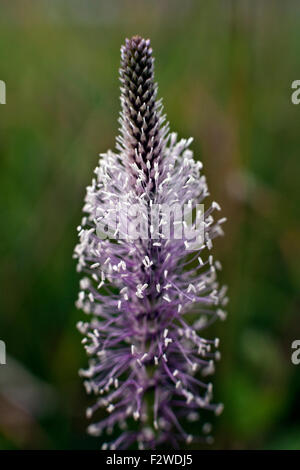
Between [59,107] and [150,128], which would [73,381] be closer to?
[150,128]

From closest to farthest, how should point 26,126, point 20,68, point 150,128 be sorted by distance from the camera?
point 150,128, point 26,126, point 20,68

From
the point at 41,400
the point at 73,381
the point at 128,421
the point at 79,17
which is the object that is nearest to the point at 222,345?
the point at 128,421

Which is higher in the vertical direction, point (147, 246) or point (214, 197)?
point (214, 197)

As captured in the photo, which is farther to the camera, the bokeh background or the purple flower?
the bokeh background

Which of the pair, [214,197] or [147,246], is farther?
[214,197]

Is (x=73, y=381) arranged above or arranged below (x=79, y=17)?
below

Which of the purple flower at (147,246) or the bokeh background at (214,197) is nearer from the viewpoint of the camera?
the purple flower at (147,246)

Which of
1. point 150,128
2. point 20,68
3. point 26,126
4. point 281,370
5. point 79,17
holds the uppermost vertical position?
point 79,17
